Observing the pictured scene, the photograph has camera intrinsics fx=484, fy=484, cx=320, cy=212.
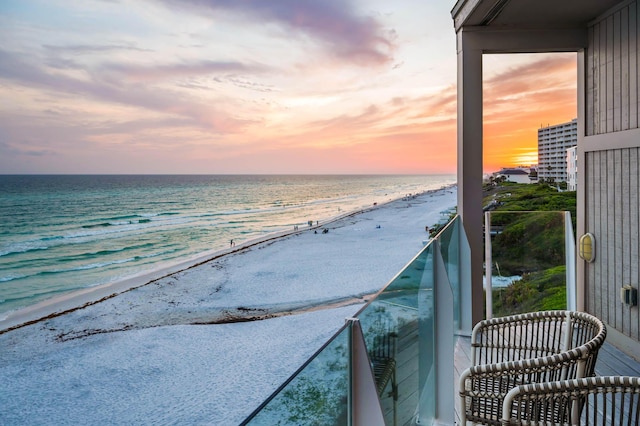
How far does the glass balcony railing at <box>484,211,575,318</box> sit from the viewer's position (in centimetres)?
399

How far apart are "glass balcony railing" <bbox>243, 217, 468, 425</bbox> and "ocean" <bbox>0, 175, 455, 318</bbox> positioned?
1474cm

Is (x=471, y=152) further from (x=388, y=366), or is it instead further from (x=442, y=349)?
(x=388, y=366)

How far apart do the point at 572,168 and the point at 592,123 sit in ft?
2.37

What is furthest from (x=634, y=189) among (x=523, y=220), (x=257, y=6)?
(x=257, y=6)

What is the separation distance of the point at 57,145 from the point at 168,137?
7.64m

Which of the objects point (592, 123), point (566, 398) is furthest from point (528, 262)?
point (566, 398)

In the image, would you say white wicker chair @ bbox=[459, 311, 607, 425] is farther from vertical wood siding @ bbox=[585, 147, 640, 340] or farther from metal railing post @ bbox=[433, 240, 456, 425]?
vertical wood siding @ bbox=[585, 147, 640, 340]

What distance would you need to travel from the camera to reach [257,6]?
18750mm

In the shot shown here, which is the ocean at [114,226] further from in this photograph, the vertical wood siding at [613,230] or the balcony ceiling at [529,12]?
the vertical wood siding at [613,230]

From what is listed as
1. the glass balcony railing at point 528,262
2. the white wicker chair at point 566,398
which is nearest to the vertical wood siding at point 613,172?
the glass balcony railing at point 528,262

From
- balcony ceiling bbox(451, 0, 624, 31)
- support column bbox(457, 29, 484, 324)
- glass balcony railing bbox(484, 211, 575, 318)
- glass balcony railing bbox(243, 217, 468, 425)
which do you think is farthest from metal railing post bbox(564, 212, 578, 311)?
glass balcony railing bbox(243, 217, 468, 425)

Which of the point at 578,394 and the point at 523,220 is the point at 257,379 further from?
the point at 578,394

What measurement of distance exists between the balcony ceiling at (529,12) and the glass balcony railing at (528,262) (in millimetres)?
1508

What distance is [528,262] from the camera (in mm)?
4082
